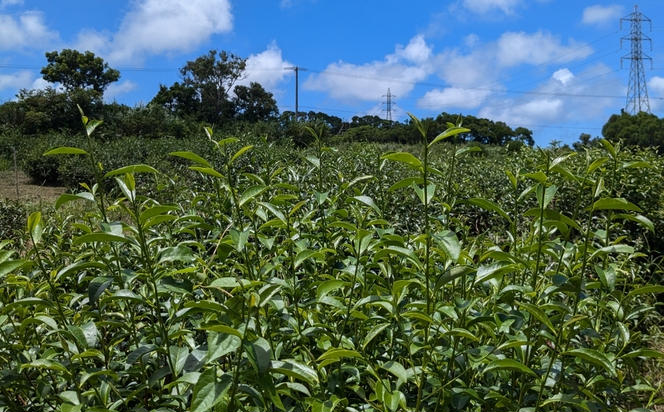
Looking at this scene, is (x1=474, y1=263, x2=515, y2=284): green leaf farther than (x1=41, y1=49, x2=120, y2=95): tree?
No

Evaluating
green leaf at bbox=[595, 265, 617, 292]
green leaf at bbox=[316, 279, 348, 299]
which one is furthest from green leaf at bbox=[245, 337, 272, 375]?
green leaf at bbox=[595, 265, 617, 292]

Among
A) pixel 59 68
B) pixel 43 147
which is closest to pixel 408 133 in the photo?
pixel 43 147

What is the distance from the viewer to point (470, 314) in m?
1.38

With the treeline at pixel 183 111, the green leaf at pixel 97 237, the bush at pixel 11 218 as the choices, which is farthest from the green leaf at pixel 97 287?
the treeline at pixel 183 111

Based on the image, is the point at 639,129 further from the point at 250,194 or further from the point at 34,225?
the point at 34,225

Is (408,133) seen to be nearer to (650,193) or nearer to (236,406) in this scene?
(650,193)

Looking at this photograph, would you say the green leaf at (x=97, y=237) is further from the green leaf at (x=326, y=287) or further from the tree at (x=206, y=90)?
the tree at (x=206, y=90)

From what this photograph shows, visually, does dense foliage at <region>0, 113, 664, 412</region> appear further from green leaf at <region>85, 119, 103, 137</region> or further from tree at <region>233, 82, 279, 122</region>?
tree at <region>233, 82, 279, 122</region>

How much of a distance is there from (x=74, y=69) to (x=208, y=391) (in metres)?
38.3

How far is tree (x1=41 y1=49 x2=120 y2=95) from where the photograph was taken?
33594mm

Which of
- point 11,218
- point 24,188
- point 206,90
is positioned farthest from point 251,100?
point 11,218

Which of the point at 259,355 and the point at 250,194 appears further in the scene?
the point at 250,194

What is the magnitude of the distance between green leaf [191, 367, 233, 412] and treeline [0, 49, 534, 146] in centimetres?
1871

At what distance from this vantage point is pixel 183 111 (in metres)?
36.2
